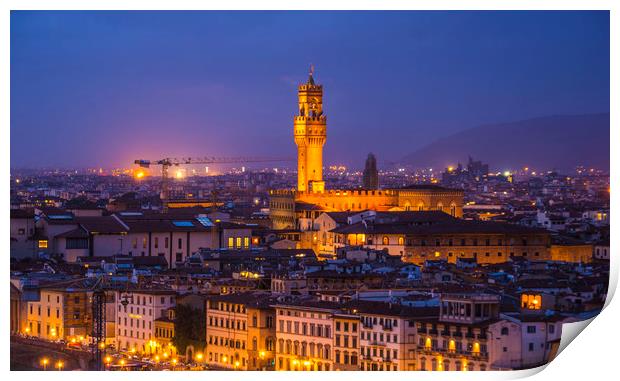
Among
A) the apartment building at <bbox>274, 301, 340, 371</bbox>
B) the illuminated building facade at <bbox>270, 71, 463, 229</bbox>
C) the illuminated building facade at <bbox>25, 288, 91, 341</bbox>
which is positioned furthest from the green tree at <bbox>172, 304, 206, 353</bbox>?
the illuminated building facade at <bbox>270, 71, 463, 229</bbox>

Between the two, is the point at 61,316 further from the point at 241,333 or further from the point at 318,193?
the point at 318,193

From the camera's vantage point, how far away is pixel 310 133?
70812 mm

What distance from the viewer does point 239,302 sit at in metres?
39.9

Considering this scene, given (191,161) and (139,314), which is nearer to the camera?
(139,314)

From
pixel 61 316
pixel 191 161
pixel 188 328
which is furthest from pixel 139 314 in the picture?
pixel 191 161

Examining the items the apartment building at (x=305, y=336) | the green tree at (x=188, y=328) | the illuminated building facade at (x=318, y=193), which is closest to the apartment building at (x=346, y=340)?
the apartment building at (x=305, y=336)

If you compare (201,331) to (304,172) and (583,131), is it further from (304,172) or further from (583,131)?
(583,131)

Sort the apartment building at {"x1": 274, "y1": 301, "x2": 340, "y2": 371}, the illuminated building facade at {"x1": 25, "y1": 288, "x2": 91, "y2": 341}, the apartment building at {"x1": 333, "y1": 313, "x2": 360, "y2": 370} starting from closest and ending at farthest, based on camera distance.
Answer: the apartment building at {"x1": 333, "y1": 313, "x2": 360, "y2": 370} → the apartment building at {"x1": 274, "y1": 301, "x2": 340, "y2": 371} → the illuminated building facade at {"x1": 25, "y1": 288, "x2": 91, "y2": 341}

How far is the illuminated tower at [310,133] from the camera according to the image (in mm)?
70812

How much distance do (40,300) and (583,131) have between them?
44.5m

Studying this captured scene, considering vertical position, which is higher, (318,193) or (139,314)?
(318,193)

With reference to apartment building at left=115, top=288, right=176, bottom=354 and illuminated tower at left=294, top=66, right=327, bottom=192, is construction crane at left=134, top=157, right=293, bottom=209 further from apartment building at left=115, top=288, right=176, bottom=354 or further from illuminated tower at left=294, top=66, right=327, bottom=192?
apartment building at left=115, top=288, right=176, bottom=354

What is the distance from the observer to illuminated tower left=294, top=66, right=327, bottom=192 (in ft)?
232
